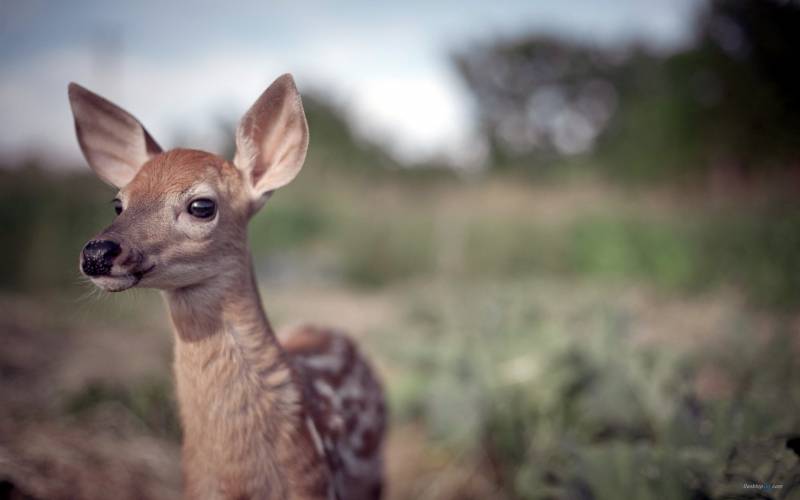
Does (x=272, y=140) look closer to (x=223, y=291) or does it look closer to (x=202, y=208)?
(x=202, y=208)

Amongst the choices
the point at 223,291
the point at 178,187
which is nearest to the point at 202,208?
the point at 178,187

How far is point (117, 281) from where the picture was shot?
4.59 ft

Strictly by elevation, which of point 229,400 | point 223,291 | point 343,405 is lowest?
point 343,405

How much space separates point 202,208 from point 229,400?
0.57 metres

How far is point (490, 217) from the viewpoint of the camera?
1047 centimetres

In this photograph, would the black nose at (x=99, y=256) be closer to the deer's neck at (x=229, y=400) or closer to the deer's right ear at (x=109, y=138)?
the deer's neck at (x=229, y=400)

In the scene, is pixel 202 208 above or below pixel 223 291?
above

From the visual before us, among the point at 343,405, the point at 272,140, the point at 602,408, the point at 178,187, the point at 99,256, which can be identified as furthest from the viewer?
the point at 602,408

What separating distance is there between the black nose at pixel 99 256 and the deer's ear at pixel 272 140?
50 cm

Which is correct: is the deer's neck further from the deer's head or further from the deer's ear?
the deer's ear

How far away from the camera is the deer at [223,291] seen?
156 centimetres

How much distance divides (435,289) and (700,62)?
10.0m

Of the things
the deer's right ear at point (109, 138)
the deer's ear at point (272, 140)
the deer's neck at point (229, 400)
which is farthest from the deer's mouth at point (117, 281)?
the deer's right ear at point (109, 138)

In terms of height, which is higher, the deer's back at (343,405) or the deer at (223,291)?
the deer at (223,291)
